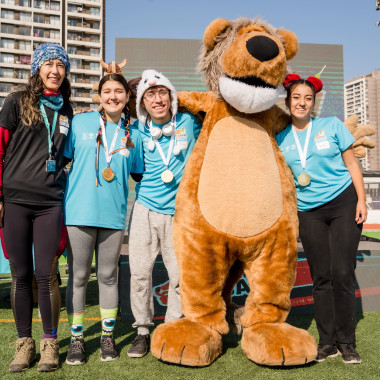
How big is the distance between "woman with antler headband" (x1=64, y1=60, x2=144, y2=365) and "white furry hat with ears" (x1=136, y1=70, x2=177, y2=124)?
10 cm

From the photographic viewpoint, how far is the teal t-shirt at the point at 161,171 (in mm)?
2557

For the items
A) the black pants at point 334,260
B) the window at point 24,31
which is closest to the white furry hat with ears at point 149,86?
the black pants at point 334,260

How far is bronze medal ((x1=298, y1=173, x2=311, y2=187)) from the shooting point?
8.11 ft

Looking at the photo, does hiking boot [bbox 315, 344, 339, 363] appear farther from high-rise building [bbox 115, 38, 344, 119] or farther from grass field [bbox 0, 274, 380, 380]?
high-rise building [bbox 115, 38, 344, 119]

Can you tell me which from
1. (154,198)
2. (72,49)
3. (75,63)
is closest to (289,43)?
(154,198)

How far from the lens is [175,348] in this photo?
7.40 feet

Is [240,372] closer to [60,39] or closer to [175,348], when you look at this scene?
[175,348]

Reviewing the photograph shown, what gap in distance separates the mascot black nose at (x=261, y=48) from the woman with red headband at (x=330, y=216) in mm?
333

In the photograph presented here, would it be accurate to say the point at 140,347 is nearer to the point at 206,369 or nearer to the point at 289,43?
the point at 206,369

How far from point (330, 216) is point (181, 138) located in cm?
106

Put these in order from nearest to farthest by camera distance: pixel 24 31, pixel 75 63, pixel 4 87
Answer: pixel 4 87 < pixel 24 31 < pixel 75 63

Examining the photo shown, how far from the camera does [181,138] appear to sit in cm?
260

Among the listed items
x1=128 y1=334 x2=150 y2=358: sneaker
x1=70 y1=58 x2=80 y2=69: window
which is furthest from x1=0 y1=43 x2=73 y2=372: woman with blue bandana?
x1=70 y1=58 x2=80 y2=69: window

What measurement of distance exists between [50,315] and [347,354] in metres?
1.77
